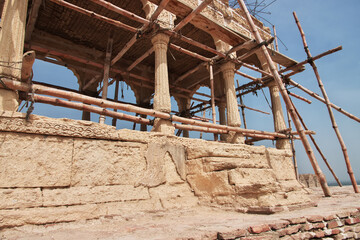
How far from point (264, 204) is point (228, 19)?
7.89 meters

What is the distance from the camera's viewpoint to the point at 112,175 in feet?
12.6

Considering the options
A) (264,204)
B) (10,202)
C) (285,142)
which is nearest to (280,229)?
(264,204)

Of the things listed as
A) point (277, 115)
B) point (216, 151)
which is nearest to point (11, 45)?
point (216, 151)

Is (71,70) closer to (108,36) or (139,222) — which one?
(108,36)

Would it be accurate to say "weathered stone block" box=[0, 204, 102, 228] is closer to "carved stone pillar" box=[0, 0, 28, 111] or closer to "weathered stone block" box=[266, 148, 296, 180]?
"carved stone pillar" box=[0, 0, 28, 111]

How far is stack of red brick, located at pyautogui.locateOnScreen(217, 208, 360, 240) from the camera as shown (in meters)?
2.42

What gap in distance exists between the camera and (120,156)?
4023 mm

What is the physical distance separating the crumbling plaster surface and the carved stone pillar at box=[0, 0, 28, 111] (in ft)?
1.90

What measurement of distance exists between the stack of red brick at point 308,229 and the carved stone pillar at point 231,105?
387 centimetres

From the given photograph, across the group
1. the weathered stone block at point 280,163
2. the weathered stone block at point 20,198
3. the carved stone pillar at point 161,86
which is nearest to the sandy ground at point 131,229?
the weathered stone block at point 20,198

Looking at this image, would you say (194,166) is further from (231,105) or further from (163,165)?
(231,105)

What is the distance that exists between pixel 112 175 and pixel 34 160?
1.16 metres

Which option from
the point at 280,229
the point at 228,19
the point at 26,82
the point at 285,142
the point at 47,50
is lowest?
the point at 280,229

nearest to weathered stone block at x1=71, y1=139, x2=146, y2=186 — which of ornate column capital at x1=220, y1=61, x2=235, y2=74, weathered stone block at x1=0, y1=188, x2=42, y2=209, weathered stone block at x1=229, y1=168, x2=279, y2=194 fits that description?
weathered stone block at x1=0, y1=188, x2=42, y2=209
